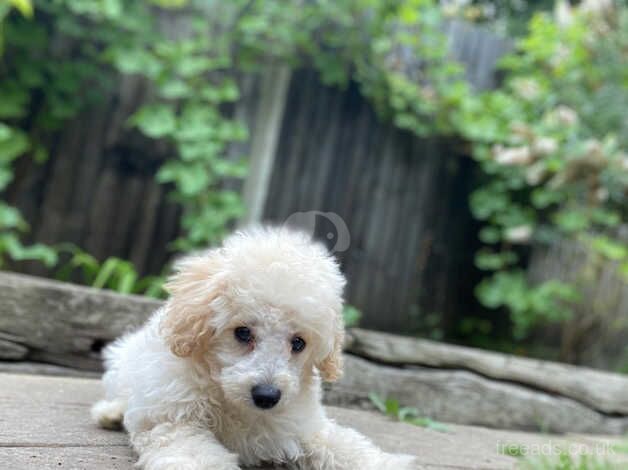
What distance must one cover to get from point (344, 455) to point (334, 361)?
0.28 meters

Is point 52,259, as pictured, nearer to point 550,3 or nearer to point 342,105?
point 342,105

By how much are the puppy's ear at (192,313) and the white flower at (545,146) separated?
4451 mm

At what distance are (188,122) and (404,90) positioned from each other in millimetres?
2082

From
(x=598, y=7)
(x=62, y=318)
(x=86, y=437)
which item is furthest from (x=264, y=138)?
(x=86, y=437)

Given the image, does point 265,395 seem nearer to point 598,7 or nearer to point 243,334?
point 243,334

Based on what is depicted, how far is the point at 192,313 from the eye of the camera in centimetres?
188

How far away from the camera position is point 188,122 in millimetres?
5266

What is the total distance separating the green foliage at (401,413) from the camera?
3307mm

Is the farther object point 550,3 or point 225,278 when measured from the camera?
point 550,3

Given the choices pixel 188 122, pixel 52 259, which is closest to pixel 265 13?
pixel 188 122

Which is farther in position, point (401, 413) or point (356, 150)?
point (356, 150)

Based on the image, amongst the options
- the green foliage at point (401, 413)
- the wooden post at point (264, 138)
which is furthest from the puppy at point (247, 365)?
the wooden post at point (264, 138)

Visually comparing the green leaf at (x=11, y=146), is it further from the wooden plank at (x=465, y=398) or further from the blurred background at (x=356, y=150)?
the wooden plank at (x=465, y=398)

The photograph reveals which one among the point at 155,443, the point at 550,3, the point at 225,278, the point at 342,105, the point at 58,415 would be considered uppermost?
the point at 550,3
